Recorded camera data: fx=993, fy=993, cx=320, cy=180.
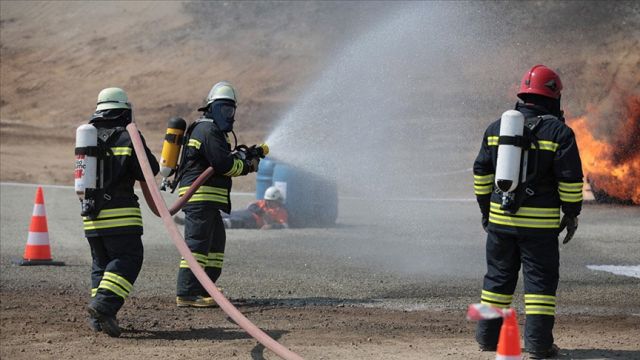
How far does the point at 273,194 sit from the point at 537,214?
27.5ft

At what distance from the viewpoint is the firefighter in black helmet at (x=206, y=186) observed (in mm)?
8203

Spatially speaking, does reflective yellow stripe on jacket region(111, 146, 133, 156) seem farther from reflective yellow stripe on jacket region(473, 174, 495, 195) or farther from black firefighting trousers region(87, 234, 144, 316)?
reflective yellow stripe on jacket region(473, 174, 495, 195)

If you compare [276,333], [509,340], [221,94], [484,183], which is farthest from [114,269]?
[509,340]

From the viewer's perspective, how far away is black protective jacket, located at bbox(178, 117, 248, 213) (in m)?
8.06

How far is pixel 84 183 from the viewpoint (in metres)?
7.21

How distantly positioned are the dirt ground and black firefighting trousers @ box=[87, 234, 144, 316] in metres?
0.27

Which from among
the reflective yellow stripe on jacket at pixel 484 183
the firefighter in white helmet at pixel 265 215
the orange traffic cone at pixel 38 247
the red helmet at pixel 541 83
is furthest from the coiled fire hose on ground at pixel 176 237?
the firefighter in white helmet at pixel 265 215

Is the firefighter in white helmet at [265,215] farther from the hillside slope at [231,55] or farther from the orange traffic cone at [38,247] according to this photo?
the hillside slope at [231,55]

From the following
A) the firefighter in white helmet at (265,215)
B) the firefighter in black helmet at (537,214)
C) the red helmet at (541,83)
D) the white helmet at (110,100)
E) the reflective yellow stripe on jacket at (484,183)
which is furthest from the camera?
the firefighter in white helmet at (265,215)

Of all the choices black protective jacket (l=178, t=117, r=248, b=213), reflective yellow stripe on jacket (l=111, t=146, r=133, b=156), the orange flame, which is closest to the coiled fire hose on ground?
reflective yellow stripe on jacket (l=111, t=146, r=133, b=156)

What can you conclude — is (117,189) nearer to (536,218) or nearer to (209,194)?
(209,194)

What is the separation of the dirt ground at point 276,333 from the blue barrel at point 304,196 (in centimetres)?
598

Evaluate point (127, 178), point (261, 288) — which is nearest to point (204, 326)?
point (127, 178)

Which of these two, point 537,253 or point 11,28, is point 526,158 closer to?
point 537,253
